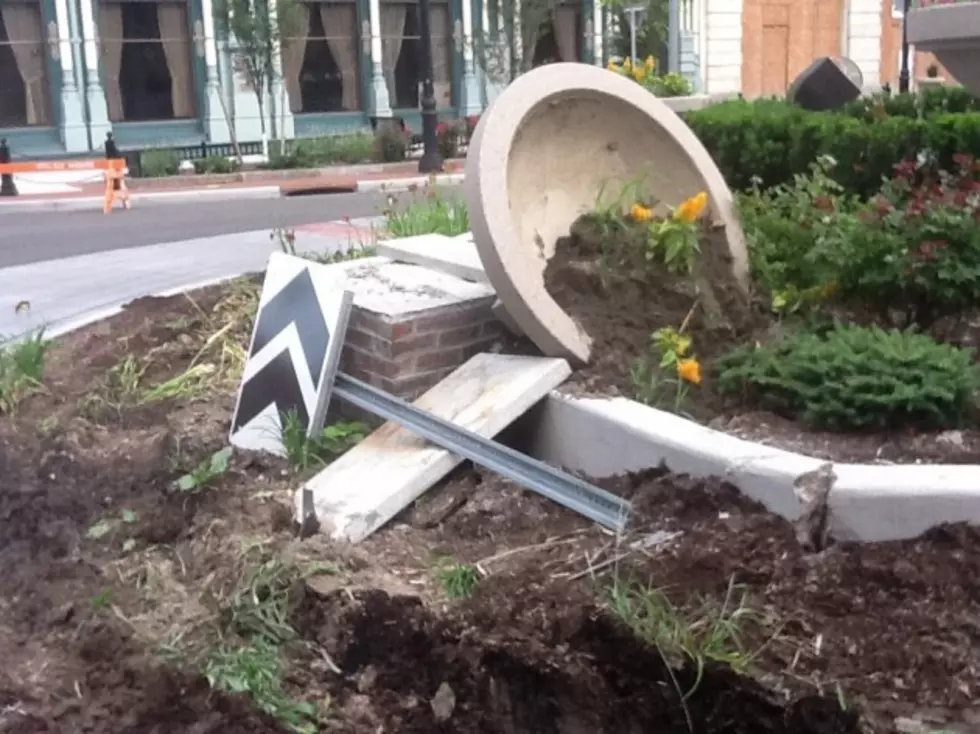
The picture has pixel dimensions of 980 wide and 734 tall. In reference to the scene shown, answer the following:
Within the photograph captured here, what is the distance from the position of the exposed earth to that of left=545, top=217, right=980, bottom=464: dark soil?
648mm

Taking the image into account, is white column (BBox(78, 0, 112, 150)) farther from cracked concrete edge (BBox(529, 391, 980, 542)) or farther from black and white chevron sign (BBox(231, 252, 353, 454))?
cracked concrete edge (BBox(529, 391, 980, 542))

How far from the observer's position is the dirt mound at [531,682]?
3.20 m

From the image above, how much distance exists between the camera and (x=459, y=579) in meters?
3.91

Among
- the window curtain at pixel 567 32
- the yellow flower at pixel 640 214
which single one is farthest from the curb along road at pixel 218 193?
the yellow flower at pixel 640 214

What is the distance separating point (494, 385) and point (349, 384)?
0.73 meters

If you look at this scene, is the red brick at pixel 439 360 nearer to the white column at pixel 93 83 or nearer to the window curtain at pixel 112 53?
the white column at pixel 93 83

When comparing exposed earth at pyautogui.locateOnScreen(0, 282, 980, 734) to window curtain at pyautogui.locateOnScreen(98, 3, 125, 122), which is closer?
exposed earth at pyautogui.locateOnScreen(0, 282, 980, 734)

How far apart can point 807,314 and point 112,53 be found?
20476 millimetres

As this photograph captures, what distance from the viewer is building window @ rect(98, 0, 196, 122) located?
23.0m

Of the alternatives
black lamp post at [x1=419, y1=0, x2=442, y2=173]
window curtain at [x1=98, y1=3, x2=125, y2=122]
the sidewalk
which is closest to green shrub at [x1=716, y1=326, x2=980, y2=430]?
the sidewalk

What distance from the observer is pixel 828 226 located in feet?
16.9

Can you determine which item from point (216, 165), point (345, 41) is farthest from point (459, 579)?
point (345, 41)

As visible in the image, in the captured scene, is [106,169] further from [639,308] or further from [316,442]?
[639,308]

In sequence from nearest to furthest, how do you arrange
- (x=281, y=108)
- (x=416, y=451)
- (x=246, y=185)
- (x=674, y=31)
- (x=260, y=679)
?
(x=260, y=679) → (x=416, y=451) → (x=246, y=185) → (x=281, y=108) → (x=674, y=31)
